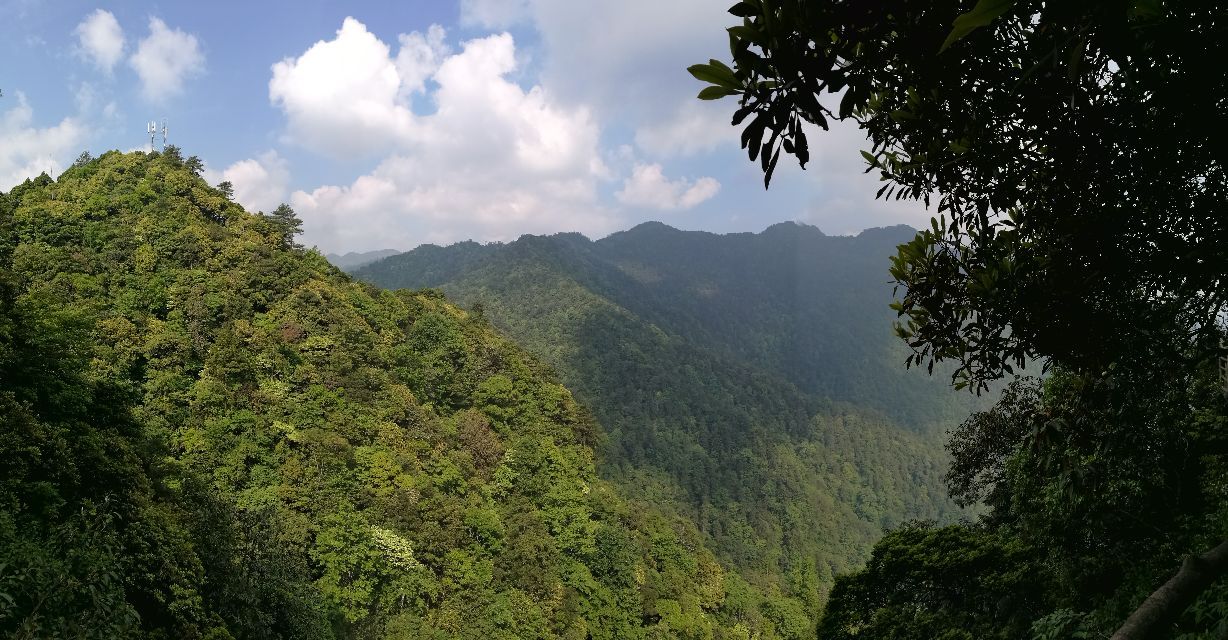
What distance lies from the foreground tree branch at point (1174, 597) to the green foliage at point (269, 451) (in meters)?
7.19

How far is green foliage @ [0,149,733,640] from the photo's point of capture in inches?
471

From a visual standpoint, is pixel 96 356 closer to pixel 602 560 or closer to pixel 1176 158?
pixel 602 560

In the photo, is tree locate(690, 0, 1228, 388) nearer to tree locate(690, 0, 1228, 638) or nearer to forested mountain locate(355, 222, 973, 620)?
tree locate(690, 0, 1228, 638)

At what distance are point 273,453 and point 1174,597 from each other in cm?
2643

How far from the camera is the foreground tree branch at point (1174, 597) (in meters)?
2.25

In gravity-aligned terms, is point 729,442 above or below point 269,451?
below

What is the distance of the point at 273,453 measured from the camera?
2370cm

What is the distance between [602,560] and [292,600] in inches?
766

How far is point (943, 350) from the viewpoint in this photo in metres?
3.54

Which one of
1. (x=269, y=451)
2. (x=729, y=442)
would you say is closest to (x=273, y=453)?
(x=269, y=451)

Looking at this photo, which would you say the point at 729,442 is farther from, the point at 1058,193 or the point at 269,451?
the point at 1058,193

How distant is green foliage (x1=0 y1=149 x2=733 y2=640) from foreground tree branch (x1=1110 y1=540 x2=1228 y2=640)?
23.6 ft

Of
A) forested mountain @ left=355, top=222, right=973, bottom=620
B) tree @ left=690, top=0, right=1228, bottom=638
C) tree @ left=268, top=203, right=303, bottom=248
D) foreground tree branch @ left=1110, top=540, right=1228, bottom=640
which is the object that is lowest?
forested mountain @ left=355, top=222, right=973, bottom=620

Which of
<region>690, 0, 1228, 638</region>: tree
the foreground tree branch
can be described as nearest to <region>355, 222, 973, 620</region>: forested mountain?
<region>690, 0, 1228, 638</region>: tree
